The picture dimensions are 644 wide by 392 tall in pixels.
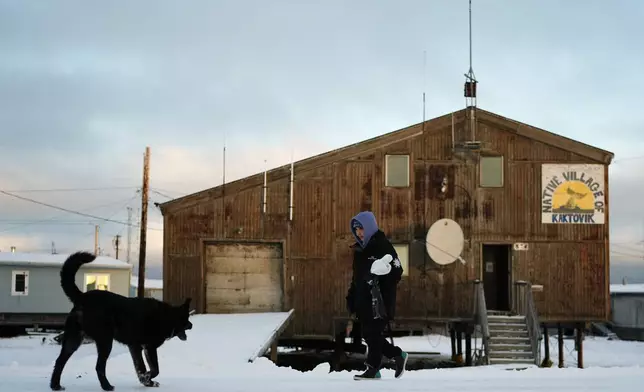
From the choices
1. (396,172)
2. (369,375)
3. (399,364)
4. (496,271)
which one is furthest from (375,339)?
(496,271)

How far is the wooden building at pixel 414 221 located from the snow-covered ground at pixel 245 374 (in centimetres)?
226

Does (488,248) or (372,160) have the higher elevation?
(372,160)

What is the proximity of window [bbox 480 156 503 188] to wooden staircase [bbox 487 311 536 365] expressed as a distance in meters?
4.30

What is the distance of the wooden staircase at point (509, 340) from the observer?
19.3 m

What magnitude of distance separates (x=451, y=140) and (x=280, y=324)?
878 centimetres

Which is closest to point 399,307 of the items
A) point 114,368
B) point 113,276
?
point 114,368

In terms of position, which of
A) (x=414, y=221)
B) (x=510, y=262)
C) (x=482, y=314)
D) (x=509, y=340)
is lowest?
(x=509, y=340)

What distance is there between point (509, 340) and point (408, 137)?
719 centimetres

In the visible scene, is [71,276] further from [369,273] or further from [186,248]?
[186,248]

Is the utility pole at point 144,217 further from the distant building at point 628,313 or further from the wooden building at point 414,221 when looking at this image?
the distant building at point 628,313

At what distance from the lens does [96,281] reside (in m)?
39.0

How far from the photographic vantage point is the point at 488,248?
23844mm

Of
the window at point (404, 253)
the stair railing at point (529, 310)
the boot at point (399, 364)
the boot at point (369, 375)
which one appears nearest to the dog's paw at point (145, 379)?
the boot at point (369, 375)

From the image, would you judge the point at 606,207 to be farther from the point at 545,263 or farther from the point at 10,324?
the point at 10,324
